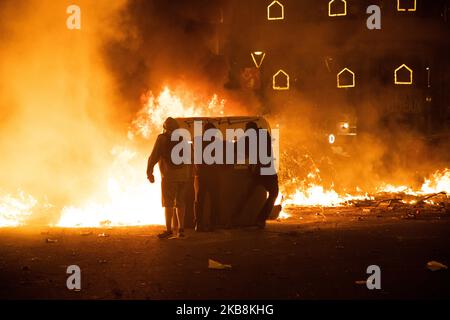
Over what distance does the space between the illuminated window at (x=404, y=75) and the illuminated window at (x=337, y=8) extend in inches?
139

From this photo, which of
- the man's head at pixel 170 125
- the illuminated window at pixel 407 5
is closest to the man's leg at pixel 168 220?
the man's head at pixel 170 125

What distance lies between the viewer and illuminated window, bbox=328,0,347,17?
28.5 meters

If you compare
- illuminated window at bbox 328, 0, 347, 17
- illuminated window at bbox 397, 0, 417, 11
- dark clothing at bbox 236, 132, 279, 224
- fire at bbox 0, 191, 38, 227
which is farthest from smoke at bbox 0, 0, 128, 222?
illuminated window at bbox 397, 0, 417, 11

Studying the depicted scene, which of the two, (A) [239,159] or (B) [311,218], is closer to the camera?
(A) [239,159]

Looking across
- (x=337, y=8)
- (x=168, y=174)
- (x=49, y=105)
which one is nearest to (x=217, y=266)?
(x=168, y=174)

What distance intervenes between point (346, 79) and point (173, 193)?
20.3m

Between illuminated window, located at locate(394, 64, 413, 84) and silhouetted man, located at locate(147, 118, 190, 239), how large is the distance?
20.6 meters

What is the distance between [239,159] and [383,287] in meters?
4.80

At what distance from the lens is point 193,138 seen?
10.9m

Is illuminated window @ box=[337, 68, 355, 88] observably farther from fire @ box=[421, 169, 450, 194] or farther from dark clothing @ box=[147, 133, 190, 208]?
dark clothing @ box=[147, 133, 190, 208]

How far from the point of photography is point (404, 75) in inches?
1132

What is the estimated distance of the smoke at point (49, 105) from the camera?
15859mm

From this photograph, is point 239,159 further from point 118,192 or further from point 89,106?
point 89,106
